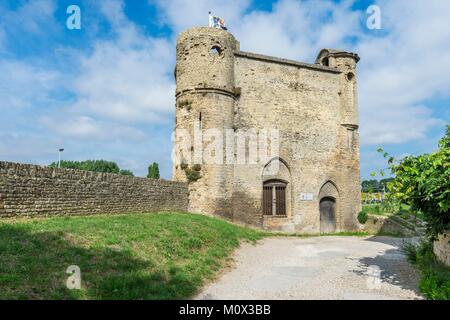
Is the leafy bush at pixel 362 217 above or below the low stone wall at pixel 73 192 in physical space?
below

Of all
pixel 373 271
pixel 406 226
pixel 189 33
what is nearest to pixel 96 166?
pixel 189 33

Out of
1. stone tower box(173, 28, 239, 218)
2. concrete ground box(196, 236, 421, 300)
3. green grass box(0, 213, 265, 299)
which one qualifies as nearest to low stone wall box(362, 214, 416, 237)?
concrete ground box(196, 236, 421, 300)

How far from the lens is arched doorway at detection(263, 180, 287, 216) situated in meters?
19.4

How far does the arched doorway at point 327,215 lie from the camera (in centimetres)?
2095

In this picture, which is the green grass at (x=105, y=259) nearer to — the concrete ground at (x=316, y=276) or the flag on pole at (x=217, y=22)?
the concrete ground at (x=316, y=276)

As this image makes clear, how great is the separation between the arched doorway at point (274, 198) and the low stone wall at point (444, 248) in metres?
11.1

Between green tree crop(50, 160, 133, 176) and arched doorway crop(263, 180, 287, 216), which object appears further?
green tree crop(50, 160, 133, 176)

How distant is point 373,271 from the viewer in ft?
28.7

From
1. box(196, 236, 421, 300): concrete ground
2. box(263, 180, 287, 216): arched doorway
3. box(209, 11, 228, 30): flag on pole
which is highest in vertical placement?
box(209, 11, 228, 30): flag on pole

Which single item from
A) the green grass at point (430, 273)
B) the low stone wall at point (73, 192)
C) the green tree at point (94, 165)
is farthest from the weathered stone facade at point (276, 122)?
the green tree at point (94, 165)

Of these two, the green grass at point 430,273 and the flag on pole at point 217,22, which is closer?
the green grass at point 430,273

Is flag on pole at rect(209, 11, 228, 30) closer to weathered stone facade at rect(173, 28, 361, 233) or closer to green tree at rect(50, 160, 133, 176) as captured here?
weathered stone facade at rect(173, 28, 361, 233)

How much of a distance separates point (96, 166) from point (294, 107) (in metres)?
45.9

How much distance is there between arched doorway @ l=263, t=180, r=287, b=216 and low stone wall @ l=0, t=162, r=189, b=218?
5.50 m
